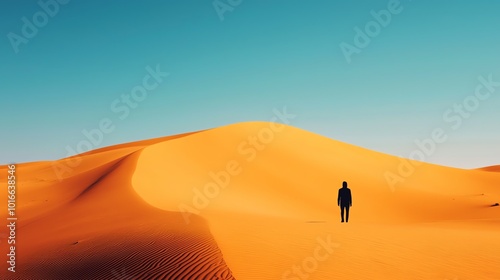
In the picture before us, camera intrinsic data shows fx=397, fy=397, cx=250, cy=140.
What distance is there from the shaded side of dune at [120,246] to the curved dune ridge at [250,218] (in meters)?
0.06

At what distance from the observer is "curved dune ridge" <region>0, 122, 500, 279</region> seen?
9547 millimetres

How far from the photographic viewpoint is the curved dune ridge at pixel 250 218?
31.3 feet

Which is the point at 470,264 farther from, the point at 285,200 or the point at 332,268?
the point at 285,200

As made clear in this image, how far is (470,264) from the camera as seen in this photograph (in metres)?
9.62

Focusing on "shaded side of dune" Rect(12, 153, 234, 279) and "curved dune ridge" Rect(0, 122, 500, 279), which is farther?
"curved dune ridge" Rect(0, 122, 500, 279)

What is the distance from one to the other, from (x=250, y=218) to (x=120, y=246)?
5.63 meters

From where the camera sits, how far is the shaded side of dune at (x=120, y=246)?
932cm

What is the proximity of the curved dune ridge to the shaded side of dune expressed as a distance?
6cm

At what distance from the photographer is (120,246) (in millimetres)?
11695

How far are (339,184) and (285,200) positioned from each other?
8.89m

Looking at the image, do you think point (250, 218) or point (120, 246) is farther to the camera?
point (250, 218)

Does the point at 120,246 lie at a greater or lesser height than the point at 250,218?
lesser

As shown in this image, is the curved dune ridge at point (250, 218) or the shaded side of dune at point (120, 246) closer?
the shaded side of dune at point (120, 246)

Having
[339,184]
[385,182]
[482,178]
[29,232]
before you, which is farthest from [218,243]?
[482,178]
